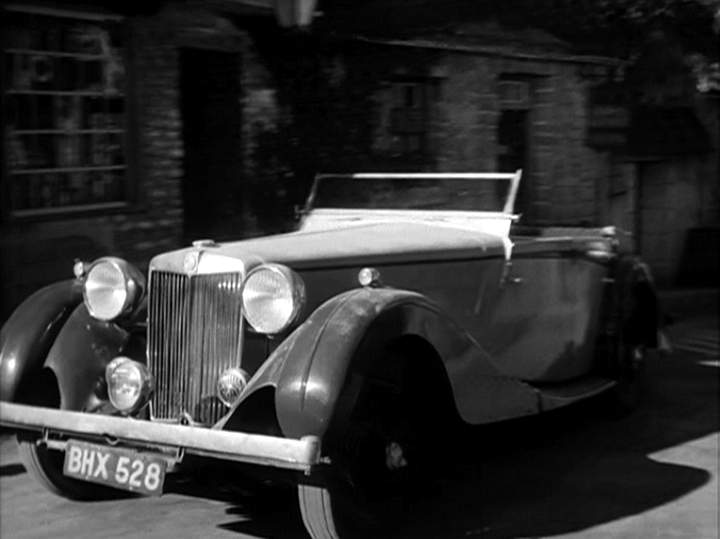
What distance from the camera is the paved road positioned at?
438 cm

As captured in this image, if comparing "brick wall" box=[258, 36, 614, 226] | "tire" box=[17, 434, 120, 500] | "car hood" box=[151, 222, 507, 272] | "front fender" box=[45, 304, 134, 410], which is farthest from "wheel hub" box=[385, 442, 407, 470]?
"brick wall" box=[258, 36, 614, 226]

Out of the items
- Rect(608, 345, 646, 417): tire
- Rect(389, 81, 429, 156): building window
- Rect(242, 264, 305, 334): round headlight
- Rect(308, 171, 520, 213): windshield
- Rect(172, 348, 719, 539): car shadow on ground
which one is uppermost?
Rect(389, 81, 429, 156): building window

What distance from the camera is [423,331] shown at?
4.16m

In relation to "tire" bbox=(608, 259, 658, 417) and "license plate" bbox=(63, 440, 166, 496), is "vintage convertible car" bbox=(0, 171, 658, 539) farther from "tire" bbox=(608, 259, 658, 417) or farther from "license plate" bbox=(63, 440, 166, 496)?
"tire" bbox=(608, 259, 658, 417)

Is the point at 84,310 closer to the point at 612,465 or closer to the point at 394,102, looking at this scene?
the point at 612,465

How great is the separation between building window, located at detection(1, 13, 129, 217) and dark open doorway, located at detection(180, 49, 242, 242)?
772 millimetres

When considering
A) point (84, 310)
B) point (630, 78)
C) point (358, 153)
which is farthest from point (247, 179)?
point (84, 310)

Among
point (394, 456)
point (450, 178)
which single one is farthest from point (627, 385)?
point (394, 456)

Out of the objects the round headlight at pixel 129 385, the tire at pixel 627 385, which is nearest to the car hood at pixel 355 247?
the round headlight at pixel 129 385

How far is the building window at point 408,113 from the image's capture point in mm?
8375

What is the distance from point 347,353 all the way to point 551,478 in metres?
1.68

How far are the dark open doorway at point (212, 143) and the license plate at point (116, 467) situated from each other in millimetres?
4353

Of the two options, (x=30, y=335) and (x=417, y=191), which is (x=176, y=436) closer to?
(x=30, y=335)

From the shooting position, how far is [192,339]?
429 cm
